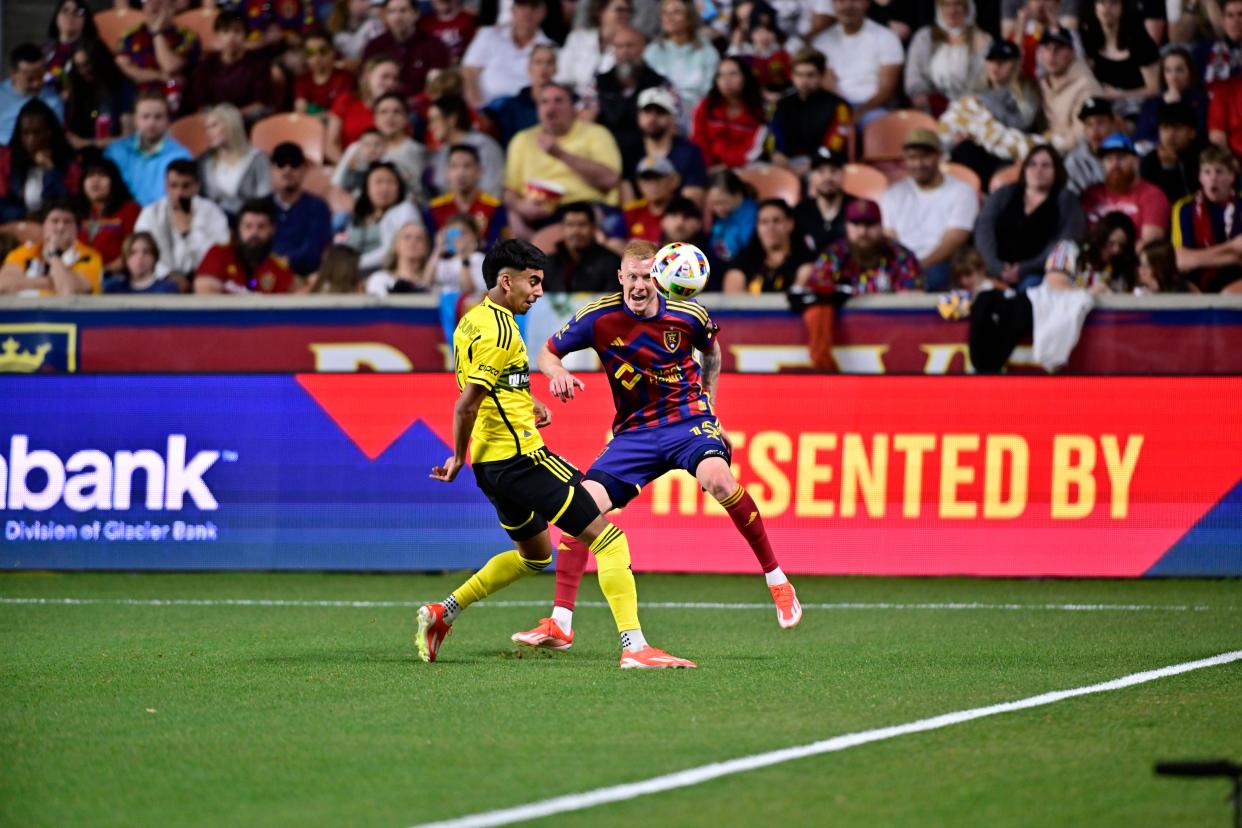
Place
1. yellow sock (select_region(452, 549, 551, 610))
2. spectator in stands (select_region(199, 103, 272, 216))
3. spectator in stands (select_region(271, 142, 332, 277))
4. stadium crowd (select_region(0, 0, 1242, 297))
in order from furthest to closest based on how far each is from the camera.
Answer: spectator in stands (select_region(199, 103, 272, 216)), spectator in stands (select_region(271, 142, 332, 277)), stadium crowd (select_region(0, 0, 1242, 297)), yellow sock (select_region(452, 549, 551, 610))

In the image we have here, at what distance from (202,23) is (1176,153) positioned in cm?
1034

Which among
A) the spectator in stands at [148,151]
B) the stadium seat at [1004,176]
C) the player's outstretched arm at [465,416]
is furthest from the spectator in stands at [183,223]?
the player's outstretched arm at [465,416]

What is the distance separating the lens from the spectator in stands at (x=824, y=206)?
50.0 ft

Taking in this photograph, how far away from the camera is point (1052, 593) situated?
12188 mm

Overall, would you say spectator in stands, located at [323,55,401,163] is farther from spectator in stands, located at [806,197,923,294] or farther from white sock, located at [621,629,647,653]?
white sock, located at [621,629,647,653]

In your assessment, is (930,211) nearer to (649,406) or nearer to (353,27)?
(649,406)

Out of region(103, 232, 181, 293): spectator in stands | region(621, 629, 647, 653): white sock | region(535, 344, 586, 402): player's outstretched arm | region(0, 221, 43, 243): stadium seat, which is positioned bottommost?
region(621, 629, 647, 653): white sock

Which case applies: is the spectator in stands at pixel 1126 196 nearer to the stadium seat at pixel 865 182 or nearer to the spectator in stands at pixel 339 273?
the stadium seat at pixel 865 182

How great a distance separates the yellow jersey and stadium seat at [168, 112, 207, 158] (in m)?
10.5

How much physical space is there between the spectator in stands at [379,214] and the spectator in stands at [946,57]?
498 centimetres

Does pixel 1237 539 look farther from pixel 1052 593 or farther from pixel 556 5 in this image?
pixel 556 5

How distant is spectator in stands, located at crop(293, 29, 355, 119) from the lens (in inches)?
715

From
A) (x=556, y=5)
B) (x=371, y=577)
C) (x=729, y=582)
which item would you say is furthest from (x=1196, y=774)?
(x=556, y=5)

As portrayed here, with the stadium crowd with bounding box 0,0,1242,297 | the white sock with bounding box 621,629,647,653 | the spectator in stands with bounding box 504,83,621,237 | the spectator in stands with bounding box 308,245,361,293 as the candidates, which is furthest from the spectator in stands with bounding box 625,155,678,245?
the white sock with bounding box 621,629,647,653
